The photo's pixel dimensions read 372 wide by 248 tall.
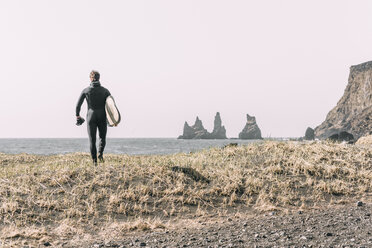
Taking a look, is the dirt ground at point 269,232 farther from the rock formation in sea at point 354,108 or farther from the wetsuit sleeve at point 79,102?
the rock formation in sea at point 354,108

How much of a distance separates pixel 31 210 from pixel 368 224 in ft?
22.0

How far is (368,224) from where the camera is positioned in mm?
6156

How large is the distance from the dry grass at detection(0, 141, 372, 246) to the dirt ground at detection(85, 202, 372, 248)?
56 cm

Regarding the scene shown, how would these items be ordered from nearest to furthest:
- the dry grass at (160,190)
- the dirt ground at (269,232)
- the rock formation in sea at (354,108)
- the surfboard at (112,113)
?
1. the dirt ground at (269,232)
2. the dry grass at (160,190)
3. the surfboard at (112,113)
4. the rock formation in sea at (354,108)

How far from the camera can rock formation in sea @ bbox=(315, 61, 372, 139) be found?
95.2m

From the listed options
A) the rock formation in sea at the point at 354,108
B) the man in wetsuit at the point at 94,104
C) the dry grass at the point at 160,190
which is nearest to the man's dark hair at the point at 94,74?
the man in wetsuit at the point at 94,104

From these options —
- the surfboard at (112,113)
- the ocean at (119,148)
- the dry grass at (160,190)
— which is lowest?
the ocean at (119,148)

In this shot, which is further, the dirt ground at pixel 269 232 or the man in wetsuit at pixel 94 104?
the man in wetsuit at pixel 94 104

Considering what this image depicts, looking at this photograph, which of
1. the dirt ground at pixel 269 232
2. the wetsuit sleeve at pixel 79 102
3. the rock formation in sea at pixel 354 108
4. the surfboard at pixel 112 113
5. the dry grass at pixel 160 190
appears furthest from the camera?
the rock formation in sea at pixel 354 108

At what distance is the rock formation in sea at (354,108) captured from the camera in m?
95.2

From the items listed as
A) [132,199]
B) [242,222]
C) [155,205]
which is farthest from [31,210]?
[242,222]

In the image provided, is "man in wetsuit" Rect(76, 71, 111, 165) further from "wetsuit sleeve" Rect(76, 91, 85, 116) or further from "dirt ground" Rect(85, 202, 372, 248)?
"dirt ground" Rect(85, 202, 372, 248)

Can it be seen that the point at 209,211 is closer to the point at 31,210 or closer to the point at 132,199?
the point at 132,199

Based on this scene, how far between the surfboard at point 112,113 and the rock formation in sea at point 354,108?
3716 inches
